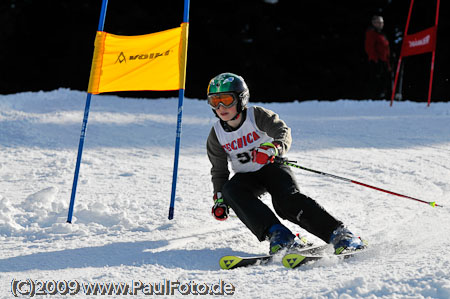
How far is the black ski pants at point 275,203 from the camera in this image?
2.93m

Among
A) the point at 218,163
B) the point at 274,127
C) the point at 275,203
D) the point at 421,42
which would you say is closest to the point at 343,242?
the point at 275,203

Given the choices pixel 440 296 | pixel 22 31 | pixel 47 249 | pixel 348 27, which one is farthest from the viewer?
pixel 22 31

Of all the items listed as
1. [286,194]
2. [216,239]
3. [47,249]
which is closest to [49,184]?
[47,249]

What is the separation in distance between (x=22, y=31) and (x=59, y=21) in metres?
1.28

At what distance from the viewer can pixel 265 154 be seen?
301cm

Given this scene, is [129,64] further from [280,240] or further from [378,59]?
[378,59]

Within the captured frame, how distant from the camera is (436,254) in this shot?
264 cm

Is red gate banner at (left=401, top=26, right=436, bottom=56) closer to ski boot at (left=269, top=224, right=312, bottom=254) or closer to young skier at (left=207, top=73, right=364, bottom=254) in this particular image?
young skier at (left=207, top=73, right=364, bottom=254)

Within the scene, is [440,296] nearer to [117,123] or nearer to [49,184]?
[49,184]

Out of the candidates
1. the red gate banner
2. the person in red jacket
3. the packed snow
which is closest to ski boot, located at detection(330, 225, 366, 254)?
the packed snow

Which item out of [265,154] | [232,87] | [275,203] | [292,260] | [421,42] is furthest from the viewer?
[421,42]

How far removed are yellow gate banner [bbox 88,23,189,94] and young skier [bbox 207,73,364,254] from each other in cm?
58

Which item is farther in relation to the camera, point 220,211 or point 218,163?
point 218,163

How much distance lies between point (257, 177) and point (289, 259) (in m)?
0.84
